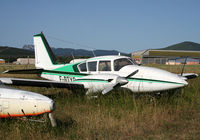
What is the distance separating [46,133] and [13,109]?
45.2 inches

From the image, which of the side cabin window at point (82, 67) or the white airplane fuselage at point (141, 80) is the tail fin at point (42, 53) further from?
the white airplane fuselage at point (141, 80)

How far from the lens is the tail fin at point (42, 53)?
1355cm

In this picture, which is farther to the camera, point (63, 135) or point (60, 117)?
point (60, 117)

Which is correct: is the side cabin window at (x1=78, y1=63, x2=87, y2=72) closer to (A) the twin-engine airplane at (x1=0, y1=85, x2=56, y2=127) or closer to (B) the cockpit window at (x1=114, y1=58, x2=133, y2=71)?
(B) the cockpit window at (x1=114, y1=58, x2=133, y2=71)

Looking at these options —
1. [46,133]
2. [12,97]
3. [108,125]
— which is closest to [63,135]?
[46,133]

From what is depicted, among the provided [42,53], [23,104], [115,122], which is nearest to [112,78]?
[115,122]

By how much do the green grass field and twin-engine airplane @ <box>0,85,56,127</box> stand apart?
0.29 m

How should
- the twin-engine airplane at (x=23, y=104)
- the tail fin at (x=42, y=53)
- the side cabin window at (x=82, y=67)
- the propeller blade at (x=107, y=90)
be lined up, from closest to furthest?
the twin-engine airplane at (x=23, y=104), the propeller blade at (x=107, y=90), the side cabin window at (x=82, y=67), the tail fin at (x=42, y=53)

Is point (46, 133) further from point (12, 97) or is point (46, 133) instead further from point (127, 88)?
point (127, 88)

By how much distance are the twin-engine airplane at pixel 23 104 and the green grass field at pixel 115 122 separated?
0.29 meters

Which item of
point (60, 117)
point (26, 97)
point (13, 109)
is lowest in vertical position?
point (60, 117)

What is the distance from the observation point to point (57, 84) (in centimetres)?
914

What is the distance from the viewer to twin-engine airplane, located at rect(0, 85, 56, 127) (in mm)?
5109

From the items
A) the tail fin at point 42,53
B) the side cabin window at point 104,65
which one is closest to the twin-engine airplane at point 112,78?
the side cabin window at point 104,65
